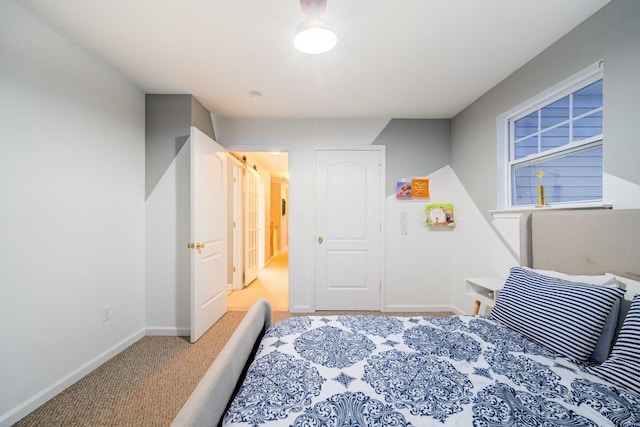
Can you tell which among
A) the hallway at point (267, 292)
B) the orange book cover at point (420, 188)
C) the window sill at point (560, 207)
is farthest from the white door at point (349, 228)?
the window sill at point (560, 207)

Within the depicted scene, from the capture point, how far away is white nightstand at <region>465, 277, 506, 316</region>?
84.7 inches

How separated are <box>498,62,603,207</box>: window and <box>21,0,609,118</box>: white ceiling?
0.38 meters

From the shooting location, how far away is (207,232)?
2.80 metres

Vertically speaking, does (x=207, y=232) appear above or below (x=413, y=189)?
below

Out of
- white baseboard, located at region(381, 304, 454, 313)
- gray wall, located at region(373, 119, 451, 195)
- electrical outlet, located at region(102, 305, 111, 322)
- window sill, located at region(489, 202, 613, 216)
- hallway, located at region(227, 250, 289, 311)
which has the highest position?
gray wall, located at region(373, 119, 451, 195)

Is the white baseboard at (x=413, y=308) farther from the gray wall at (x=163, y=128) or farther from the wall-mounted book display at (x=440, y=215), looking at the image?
the gray wall at (x=163, y=128)

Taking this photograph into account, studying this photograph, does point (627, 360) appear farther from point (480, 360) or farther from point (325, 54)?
point (325, 54)

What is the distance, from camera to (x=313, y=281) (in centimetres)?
335

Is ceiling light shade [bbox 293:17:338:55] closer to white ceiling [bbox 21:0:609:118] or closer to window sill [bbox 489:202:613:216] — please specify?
white ceiling [bbox 21:0:609:118]

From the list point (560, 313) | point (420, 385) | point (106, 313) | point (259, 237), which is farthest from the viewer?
Result: point (259, 237)

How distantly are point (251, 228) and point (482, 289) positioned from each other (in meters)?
3.95

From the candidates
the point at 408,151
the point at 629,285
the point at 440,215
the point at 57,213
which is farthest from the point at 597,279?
the point at 57,213

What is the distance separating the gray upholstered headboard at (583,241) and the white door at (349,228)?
1.64 m

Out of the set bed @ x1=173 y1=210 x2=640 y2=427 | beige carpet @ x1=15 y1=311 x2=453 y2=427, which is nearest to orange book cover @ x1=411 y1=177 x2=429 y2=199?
bed @ x1=173 y1=210 x2=640 y2=427
